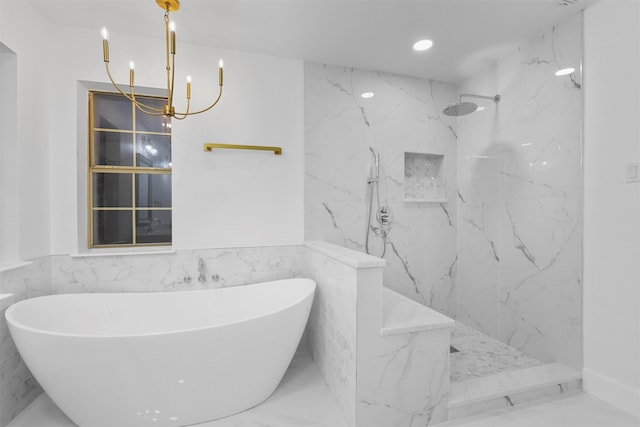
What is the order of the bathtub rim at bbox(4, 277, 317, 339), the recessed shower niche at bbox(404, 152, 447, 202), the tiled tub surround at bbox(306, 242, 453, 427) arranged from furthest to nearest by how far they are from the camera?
1. the recessed shower niche at bbox(404, 152, 447, 202)
2. the tiled tub surround at bbox(306, 242, 453, 427)
3. the bathtub rim at bbox(4, 277, 317, 339)

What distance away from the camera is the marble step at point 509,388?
5.42ft

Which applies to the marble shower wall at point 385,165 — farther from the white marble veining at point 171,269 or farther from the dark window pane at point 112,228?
the dark window pane at point 112,228

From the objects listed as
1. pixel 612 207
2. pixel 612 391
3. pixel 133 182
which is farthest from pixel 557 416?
pixel 133 182

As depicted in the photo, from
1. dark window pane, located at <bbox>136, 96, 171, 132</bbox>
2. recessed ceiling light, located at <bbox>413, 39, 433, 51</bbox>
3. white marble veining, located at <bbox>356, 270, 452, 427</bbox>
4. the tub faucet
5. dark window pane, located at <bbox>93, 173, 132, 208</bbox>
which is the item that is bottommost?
white marble veining, located at <bbox>356, 270, 452, 427</bbox>

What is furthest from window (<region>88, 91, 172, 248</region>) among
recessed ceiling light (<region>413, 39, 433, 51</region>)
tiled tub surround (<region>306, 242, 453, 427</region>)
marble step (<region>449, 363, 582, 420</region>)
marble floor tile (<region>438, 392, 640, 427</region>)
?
marble floor tile (<region>438, 392, 640, 427</region>)

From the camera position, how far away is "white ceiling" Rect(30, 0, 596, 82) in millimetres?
1839

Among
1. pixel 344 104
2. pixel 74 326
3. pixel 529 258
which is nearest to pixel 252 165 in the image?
pixel 344 104

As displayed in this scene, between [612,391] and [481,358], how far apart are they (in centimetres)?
70

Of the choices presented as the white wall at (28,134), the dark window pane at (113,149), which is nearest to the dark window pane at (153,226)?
the dark window pane at (113,149)

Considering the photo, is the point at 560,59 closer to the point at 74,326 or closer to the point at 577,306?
the point at 577,306

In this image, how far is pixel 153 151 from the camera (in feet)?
7.98

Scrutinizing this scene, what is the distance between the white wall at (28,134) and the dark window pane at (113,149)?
0.33m

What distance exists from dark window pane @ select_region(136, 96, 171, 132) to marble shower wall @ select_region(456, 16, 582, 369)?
9.07ft

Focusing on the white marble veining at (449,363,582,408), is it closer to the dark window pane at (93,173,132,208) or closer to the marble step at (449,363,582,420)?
the marble step at (449,363,582,420)
